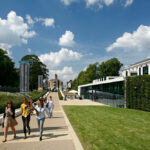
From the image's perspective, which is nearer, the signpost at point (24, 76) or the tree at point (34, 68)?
the signpost at point (24, 76)

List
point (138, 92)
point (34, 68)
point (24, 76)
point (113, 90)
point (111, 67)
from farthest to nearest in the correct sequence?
point (34, 68)
point (111, 67)
point (24, 76)
point (113, 90)
point (138, 92)

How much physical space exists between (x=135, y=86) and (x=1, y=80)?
4197 cm

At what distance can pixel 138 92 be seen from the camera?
1812 centimetres

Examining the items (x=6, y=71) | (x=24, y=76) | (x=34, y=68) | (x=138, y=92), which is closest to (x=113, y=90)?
(x=138, y=92)

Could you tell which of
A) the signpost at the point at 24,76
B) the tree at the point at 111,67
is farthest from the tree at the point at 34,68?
the signpost at the point at 24,76

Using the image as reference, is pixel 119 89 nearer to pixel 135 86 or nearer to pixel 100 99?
pixel 135 86

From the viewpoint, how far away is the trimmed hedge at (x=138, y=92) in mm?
16717

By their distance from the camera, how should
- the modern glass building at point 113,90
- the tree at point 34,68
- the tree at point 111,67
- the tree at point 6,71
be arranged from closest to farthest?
the modern glass building at point 113,90 < the tree at point 6,71 < the tree at point 111,67 < the tree at point 34,68

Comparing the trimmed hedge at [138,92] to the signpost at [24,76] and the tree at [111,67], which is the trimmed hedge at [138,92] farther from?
the tree at [111,67]

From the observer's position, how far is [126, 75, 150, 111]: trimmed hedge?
16717 mm

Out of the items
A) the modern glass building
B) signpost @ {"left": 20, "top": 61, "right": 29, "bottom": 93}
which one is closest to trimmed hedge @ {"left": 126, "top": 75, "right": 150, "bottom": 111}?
the modern glass building

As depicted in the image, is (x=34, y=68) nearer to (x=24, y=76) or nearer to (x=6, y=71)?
(x=6, y=71)

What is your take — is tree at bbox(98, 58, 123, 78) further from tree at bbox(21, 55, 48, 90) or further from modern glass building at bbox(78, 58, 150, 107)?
tree at bbox(21, 55, 48, 90)

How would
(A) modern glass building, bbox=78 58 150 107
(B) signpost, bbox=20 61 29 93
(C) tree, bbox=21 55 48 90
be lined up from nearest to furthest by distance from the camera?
(A) modern glass building, bbox=78 58 150 107
(B) signpost, bbox=20 61 29 93
(C) tree, bbox=21 55 48 90
